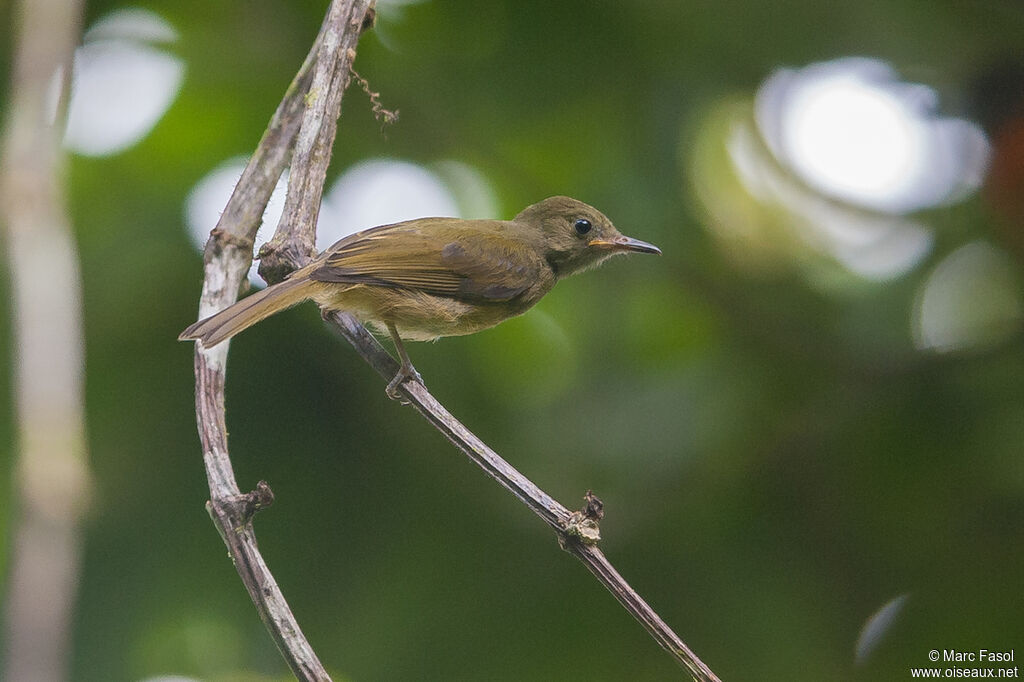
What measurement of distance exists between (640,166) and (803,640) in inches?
95.3

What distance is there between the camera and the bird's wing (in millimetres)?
3908

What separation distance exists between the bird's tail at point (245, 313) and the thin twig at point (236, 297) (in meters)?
0.04

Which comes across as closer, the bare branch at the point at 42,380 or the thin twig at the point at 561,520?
the bare branch at the point at 42,380

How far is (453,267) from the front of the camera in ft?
13.9

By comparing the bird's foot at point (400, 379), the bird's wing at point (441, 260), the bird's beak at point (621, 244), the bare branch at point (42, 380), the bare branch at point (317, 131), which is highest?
the bird's beak at point (621, 244)

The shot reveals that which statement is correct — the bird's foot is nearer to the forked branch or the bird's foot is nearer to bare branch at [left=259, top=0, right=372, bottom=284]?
the forked branch

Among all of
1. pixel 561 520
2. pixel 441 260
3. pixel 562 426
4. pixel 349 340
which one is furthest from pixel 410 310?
pixel 561 520

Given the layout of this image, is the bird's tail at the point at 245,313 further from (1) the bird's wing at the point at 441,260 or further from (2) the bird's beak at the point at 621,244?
(2) the bird's beak at the point at 621,244

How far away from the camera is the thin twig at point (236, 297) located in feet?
7.07

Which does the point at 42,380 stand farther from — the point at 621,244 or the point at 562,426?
the point at 621,244

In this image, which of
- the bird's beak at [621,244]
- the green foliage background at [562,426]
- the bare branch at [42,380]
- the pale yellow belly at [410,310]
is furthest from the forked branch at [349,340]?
the bird's beak at [621,244]

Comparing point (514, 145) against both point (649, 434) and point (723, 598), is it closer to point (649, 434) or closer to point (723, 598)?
point (649, 434)

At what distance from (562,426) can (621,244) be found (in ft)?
2.89

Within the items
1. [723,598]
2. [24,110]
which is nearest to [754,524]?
[723,598]
